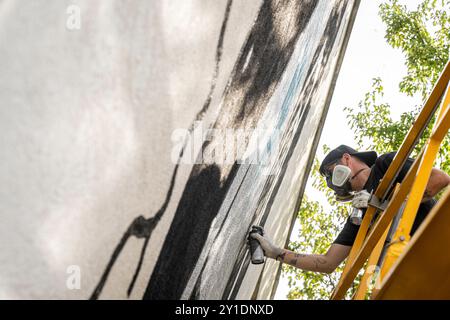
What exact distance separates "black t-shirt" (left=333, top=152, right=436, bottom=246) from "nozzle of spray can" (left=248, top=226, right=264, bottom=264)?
50 centimetres

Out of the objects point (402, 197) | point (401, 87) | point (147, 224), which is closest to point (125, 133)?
point (147, 224)

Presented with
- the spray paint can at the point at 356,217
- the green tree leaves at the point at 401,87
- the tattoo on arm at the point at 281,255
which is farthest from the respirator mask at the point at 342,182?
the green tree leaves at the point at 401,87

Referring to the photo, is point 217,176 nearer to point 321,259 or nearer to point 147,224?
point 147,224

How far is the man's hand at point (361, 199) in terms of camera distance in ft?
10.2

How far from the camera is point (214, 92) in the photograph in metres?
1.68

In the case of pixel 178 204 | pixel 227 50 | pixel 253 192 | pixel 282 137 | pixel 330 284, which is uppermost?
pixel 227 50

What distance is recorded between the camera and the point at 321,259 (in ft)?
11.2

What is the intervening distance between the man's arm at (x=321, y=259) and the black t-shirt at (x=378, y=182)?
0.16 feet

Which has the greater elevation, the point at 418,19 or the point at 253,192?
the point at 418,19

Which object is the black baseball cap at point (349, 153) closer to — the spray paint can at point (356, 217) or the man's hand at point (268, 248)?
the spray paint can at point (356, 217)

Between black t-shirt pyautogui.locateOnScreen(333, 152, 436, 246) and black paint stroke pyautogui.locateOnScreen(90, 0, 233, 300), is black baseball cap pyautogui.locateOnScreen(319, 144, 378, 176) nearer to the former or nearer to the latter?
black t-shirt pyautogui.locateOnScreen(333, 152, 436, 246)
